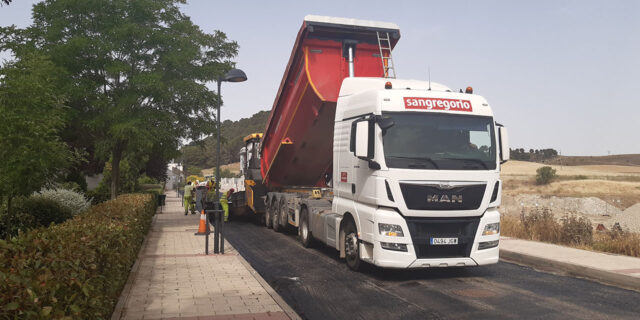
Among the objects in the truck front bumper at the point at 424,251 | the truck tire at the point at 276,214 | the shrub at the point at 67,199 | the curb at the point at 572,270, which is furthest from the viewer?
the shrub at the point at 67,199

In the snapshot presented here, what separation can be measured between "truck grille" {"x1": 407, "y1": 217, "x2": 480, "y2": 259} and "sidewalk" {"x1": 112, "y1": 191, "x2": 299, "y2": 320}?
2561 millimetres

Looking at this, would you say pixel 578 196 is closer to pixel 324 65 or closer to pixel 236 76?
pixel 324 65

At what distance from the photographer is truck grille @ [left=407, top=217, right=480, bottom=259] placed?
8242 mm

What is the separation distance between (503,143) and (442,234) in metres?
2.04

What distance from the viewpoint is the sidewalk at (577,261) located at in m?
8.17

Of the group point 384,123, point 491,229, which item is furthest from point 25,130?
point 491,229

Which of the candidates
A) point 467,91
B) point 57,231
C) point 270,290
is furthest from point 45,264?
point 467,91

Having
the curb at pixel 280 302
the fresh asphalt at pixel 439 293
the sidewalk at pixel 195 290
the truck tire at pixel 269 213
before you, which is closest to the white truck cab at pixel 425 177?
the fresh asphalt at pixel 439 293

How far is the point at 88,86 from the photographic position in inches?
648

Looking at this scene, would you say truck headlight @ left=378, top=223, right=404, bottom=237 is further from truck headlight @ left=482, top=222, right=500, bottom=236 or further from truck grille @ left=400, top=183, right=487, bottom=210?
truck headlight @ left=482, top=222, right=500, bottom=236

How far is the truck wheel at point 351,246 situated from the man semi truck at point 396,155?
21 mm

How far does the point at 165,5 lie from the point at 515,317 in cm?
1609

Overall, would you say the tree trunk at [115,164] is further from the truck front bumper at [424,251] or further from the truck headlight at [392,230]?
the truck headlight at [392,230]

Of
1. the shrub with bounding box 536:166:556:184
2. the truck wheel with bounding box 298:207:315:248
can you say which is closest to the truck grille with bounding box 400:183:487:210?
the truck wheel with bounding box 298:207:315:248
